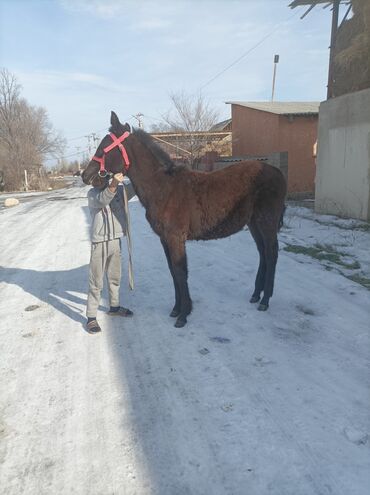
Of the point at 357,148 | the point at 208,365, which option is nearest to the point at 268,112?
the point at 357,148

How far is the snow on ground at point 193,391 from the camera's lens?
206 centimetres

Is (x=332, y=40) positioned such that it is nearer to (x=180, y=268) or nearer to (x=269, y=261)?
(x=269, y=261)

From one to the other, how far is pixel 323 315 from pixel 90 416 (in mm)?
2722

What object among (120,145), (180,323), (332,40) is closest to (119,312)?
(180,323)

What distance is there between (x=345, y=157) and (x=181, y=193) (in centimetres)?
757

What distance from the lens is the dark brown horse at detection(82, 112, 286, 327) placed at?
3.96 m

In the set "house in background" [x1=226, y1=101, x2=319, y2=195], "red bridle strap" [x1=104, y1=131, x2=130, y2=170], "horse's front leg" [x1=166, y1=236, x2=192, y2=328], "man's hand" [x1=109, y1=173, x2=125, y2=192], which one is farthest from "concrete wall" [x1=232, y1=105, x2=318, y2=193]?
"man's hand" [x1=109, y1=173, x2=125, y2=192]

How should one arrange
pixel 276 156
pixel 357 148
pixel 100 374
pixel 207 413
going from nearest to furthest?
pixel 207 413 → pixel 100 374 → pixel 357 148 → pixel 276 156

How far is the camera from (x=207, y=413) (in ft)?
8.33

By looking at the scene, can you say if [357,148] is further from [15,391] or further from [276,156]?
[15,391]

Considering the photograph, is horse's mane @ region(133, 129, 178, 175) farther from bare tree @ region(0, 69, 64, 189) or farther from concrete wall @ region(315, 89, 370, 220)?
bare tree @ region(0, 69, 64, 189)

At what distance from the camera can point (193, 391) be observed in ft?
9.17

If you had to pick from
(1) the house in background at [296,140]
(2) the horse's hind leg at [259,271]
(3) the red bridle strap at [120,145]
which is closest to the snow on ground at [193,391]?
(2) the horse's hind leg at [259,271]

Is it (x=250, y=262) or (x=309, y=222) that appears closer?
(x=250, y=262)
